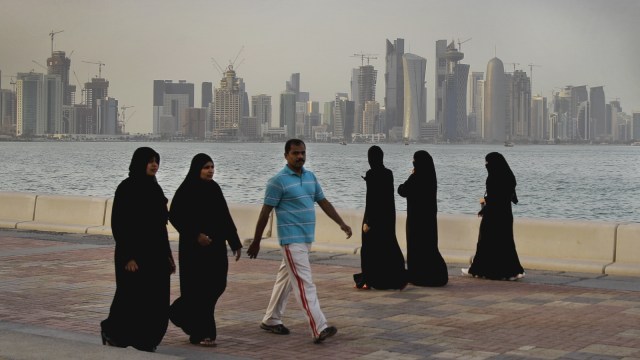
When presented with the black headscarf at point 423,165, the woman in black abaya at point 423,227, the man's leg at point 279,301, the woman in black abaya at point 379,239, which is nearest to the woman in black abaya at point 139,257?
the man's leg at point 279,301

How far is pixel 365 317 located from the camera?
33.4ft

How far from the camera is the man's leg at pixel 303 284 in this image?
28.7ft

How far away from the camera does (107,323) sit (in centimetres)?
828

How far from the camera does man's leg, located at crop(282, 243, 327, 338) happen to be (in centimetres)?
876

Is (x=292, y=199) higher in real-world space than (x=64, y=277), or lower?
higher

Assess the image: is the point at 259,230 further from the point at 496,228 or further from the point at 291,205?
the point at 496,228

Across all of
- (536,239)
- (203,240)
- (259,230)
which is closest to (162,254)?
(203,240)

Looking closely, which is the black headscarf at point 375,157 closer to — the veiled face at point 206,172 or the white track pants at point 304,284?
the white track pants at point 304,284

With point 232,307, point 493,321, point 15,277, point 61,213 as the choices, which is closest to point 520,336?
point 493,321

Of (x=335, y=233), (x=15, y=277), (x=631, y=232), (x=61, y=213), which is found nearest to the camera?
(x=15, y=277)

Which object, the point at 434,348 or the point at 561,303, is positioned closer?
the point at 434,348

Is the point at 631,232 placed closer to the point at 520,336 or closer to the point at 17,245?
the point at 520,336

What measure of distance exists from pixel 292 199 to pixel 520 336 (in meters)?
2.25

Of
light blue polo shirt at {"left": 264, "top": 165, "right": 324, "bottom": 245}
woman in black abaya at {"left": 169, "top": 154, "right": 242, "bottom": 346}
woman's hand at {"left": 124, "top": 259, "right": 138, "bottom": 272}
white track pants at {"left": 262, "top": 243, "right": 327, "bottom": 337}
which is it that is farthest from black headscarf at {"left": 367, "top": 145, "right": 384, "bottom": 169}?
woman's hand at {"left": 124, "top": 259, "right": 138, "bottom": 272}
